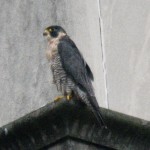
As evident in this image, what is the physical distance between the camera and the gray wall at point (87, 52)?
32.4ft

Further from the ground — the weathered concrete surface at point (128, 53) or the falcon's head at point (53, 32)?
the falcon's head at point (53, 32)

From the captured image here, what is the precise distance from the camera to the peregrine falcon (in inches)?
368

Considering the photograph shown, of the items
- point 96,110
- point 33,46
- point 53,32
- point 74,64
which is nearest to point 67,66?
point 74,64

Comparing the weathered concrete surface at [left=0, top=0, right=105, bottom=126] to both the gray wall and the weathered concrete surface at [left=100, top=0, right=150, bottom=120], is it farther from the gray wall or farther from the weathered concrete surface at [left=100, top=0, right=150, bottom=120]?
the weathered concrete surface at [left=100, top=0, right=150, bottom=120]

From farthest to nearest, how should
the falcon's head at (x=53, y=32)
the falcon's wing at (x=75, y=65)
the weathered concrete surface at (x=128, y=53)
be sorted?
the weathered concrete surface at (x=128, y=53), the falcon's head at (x=53, y=32), the falcon's wing at (x=75, y=65)

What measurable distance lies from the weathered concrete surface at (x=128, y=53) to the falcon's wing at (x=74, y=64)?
38cm

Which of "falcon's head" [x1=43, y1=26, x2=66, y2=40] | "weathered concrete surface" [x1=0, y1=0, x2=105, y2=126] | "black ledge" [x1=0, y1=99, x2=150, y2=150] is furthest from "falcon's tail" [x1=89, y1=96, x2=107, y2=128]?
"falcon's head" [x1=43, y1=26, x2=66, y2=40]

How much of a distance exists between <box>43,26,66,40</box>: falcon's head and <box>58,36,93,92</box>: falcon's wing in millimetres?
59

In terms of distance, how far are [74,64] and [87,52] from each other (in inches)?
16.3

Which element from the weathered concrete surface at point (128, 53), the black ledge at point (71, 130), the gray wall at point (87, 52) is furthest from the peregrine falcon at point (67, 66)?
the black ledge at point (71, 130)

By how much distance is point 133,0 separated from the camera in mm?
10297

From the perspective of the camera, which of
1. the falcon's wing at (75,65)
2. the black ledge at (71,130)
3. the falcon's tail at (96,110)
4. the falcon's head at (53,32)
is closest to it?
the black ledge at (71,130)

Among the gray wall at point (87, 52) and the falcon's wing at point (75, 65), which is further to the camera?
the gray wall at point (87, 52)

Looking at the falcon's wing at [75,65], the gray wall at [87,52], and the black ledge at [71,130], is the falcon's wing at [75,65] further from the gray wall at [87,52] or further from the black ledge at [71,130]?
the black ledge at [71,130]
